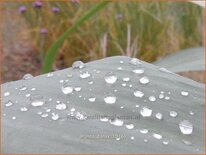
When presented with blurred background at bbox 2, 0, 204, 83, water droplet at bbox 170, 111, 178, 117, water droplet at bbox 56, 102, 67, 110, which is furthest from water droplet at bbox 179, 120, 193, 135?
blurred background at bbox 2, 0, 204, 83

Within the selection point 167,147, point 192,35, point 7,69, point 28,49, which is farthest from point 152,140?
point 28,49

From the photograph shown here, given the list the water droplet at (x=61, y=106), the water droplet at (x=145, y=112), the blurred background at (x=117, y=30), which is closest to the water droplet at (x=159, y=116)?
the water droplet at (x=145, y=112)

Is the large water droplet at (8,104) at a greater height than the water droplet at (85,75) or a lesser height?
lesser

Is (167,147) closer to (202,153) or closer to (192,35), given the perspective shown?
(202,153)

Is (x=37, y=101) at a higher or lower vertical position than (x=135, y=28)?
higher

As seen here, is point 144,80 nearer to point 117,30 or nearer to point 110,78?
point 110,78

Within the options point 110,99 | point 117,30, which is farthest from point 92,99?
point 117,30

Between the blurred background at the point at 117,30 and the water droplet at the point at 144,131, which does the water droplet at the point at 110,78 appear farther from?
the blurred background at the point at 117,30
